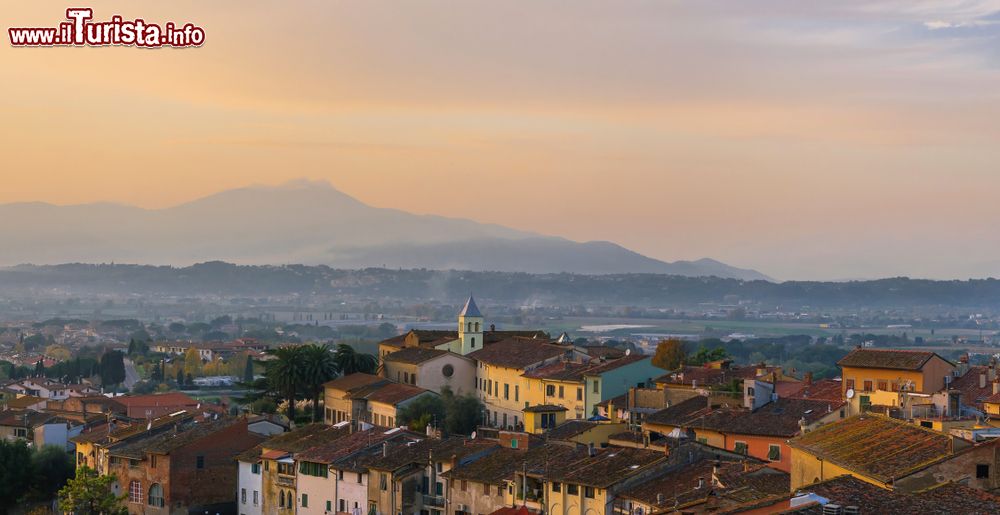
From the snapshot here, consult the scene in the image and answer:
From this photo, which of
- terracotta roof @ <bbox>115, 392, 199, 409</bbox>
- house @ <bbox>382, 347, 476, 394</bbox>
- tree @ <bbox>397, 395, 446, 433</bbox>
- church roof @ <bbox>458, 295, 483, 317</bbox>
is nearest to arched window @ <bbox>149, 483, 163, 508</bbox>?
tree @ <bbox>397, 395, 446, 433</bbox>

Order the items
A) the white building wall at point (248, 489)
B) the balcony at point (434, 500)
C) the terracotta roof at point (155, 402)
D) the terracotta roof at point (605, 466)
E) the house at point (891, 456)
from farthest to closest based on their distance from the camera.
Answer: the terracotta roof at point (155, 402), the white building wall at point (248, 489), the balcony at point (434, 500), the terracotta roof at point (605, 466), the house at point (891, 456)

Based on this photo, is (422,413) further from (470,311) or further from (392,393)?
(470,311)

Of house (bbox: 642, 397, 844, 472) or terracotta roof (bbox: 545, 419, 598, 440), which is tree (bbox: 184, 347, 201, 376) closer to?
terracotta roof (bbox: 545, 419, 598, 440)

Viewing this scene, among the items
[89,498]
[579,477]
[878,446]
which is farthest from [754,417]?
[89,498]

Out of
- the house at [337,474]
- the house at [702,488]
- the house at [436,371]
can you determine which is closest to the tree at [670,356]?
the house at [436,371]

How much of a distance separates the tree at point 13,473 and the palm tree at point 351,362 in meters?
17.3

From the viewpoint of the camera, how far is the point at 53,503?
64750mm

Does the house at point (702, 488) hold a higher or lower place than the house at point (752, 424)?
lower

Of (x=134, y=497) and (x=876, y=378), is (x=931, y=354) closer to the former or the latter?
(x=876, y=378)

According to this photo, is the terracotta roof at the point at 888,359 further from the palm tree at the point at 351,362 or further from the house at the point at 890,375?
the palm tree at the point at 351,362

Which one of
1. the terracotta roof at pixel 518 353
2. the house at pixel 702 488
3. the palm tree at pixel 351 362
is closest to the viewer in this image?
the house at pixel 702 488

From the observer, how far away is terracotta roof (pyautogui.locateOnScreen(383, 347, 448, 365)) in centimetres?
7361

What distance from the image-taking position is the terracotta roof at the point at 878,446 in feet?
99.0

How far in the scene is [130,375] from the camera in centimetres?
16600
